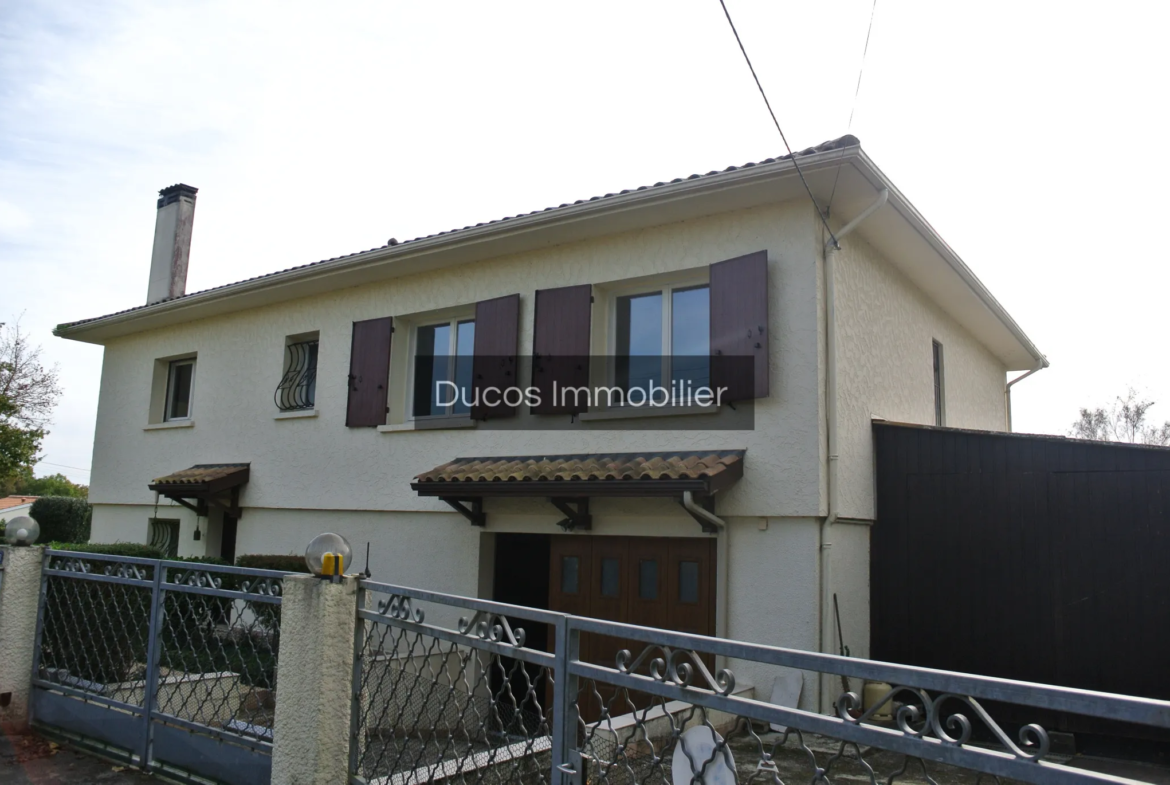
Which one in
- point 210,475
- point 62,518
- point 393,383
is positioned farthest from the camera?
point 62,518

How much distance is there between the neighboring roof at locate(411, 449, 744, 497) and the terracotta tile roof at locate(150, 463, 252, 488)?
12.7ft

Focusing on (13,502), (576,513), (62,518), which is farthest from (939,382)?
(13,502)

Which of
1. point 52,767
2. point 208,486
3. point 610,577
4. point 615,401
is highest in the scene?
point 615,401

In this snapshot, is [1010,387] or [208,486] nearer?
[208,486]

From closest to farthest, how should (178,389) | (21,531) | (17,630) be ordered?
(17,630), (21,531), (178,389)

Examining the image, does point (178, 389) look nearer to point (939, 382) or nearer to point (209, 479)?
point (209, 479)

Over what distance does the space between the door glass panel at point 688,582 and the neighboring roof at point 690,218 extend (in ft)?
10.9

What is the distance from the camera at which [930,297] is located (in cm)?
1036

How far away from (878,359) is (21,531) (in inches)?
314

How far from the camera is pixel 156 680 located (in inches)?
213

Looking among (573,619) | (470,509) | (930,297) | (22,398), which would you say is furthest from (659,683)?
(22,398)

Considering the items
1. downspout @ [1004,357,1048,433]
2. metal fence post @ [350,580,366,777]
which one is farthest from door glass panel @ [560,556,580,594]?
downspout @ [1004,357,1048,433]
